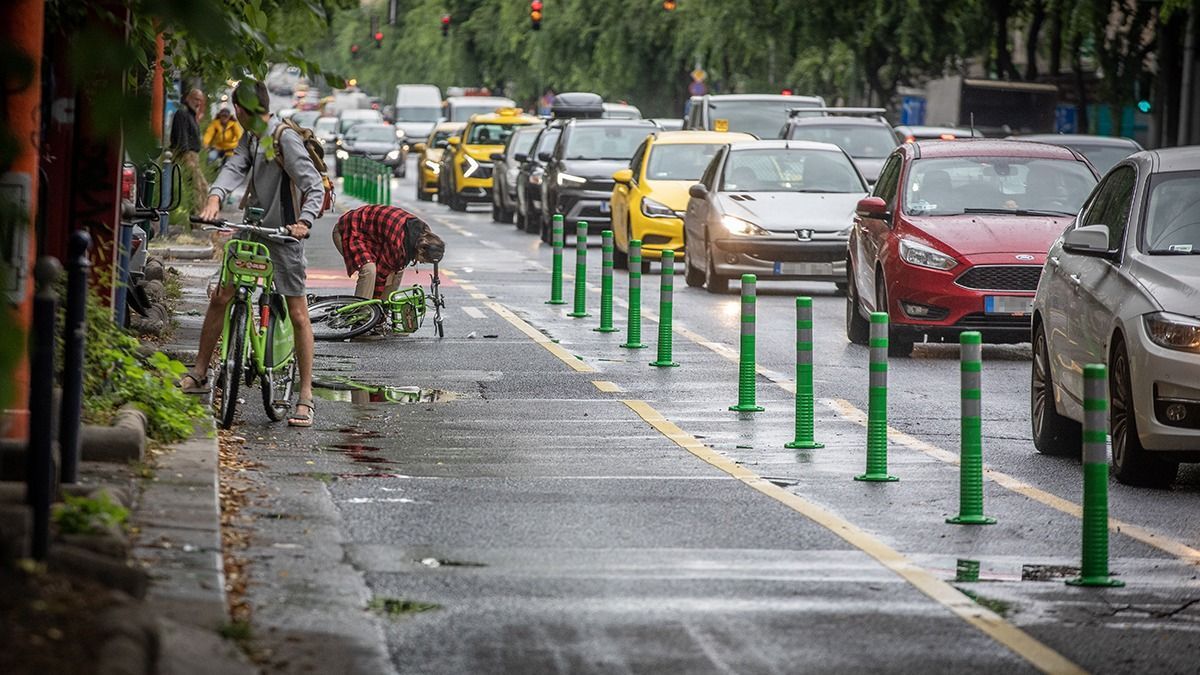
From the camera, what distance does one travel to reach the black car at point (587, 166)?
1310 inches

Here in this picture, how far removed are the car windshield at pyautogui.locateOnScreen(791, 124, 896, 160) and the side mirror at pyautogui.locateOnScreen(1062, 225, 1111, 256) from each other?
20.2 m

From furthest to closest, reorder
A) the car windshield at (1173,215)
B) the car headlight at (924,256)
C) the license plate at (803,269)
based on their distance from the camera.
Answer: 1. the license plate at (803,269)
2. the car headlight at (924,256)
3. the car windshield at (1173,215)

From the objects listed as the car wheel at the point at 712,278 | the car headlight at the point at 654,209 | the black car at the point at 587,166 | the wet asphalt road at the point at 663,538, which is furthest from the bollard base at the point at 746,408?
the black car at the point at 587,166

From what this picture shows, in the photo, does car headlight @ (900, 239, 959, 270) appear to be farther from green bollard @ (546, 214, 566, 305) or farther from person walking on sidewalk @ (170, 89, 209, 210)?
person walking on sidewalk @ (170, 89, 209, 210)

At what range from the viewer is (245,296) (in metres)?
12.1

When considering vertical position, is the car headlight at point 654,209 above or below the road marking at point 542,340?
above

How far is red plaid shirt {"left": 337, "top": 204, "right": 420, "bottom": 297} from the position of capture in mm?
18484

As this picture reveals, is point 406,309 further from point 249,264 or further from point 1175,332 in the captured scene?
point 1175,332

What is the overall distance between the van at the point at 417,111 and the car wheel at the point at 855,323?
63.5m

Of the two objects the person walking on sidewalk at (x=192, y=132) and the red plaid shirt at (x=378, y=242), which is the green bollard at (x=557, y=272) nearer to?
the red plaid shirt at (x=378, y=242)

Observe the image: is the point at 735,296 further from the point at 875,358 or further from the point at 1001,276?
the point at 875,358

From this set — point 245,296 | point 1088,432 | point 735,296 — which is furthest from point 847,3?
point 1088,432

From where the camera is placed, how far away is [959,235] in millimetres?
17703

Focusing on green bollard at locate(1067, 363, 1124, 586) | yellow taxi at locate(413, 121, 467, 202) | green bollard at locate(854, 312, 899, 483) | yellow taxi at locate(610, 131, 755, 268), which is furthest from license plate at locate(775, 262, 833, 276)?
yellow taxi at locate(413, 121, 467, 202)
